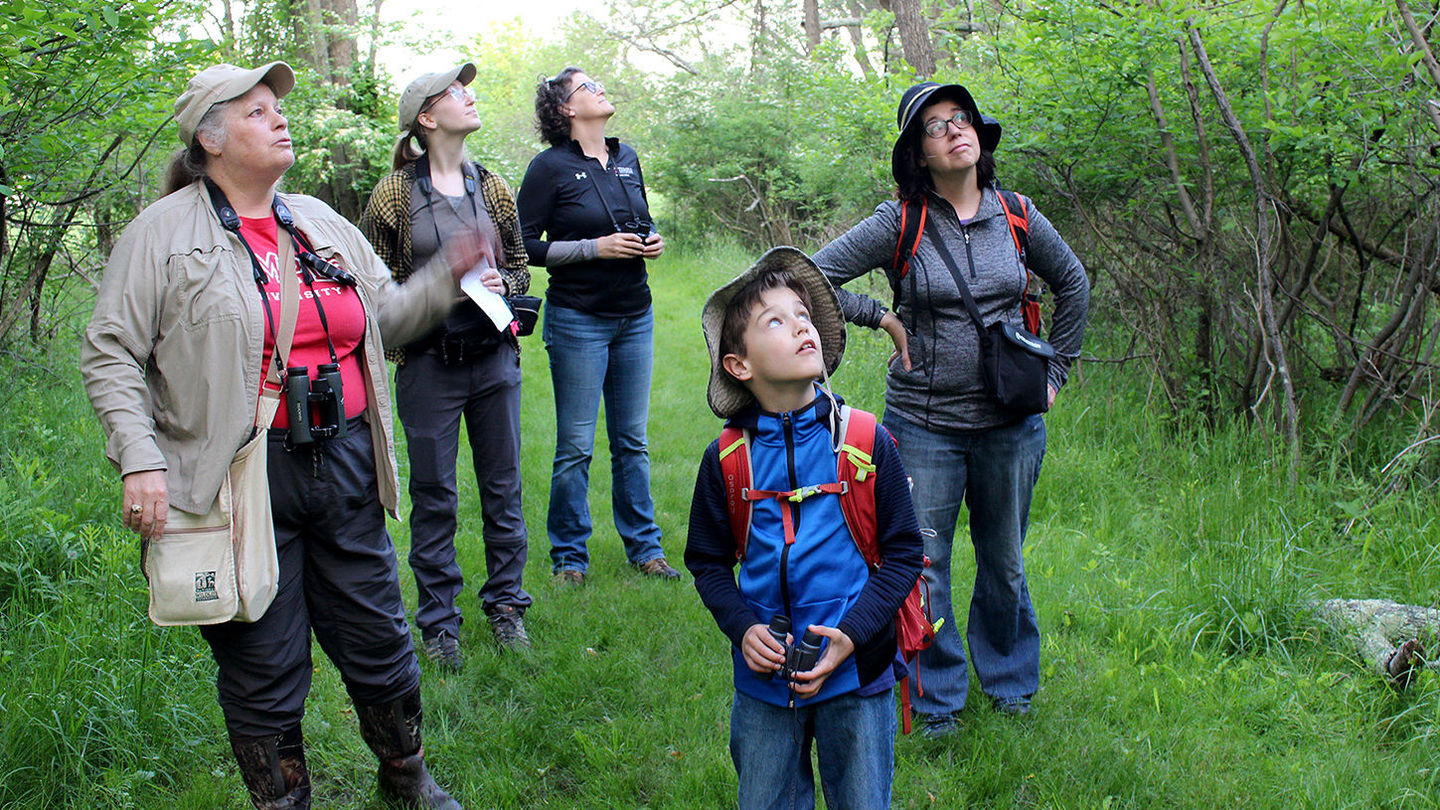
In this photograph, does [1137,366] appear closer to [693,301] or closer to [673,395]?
[673,395]

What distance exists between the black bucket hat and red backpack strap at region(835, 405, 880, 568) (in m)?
1.30

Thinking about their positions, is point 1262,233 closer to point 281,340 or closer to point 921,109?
point 921,109

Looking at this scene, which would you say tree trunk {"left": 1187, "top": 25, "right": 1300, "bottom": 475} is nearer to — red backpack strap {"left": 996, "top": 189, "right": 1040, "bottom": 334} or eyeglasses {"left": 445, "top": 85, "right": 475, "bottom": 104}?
red backpack strap {"left": 996, "top": 189, "right": 1040, "bottom": 334}

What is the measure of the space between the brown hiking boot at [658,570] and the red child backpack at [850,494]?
8.53 ft

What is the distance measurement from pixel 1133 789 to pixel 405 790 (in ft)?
7.13

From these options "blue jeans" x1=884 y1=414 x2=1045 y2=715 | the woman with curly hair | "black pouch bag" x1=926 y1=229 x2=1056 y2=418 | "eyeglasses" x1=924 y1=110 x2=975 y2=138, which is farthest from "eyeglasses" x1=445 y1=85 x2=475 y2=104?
"blue jeans" x1=884 y1=414 x2=1045 y2=715

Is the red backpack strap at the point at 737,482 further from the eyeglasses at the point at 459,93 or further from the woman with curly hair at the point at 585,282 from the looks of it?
the woman with curly hair at the point at 585,282

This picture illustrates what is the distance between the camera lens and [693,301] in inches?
563

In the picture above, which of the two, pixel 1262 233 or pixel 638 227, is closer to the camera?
Answer: pixel 638 227

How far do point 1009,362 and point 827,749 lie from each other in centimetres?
141

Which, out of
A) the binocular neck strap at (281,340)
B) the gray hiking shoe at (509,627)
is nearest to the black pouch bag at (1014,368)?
the binocular neck strap at (281,340)

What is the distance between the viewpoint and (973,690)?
3893mm

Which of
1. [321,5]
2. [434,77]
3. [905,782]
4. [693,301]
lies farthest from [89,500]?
[321,5]

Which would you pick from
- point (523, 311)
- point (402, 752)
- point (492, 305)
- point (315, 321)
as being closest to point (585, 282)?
point (523, 311)
